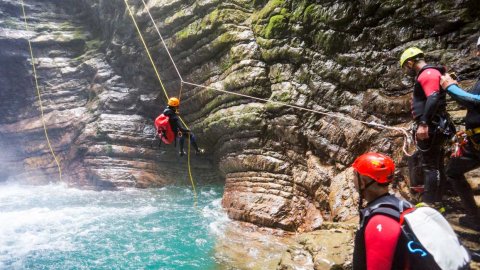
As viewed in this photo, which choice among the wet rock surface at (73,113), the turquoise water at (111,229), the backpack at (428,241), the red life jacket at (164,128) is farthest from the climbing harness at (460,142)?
the wet rock surface at (73,113)

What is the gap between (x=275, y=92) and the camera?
36.8 ft

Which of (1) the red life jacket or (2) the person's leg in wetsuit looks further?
(1) the red life jacket

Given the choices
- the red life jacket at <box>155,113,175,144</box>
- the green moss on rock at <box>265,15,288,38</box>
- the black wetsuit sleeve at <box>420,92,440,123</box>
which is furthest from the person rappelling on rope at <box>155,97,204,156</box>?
the black wetsuit sleeve at <box>420,92,440,123</box>

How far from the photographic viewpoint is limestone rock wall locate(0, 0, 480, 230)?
8555 millimetres

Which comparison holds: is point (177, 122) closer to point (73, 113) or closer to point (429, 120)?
point (429, 120)

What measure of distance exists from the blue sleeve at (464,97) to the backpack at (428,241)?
2638 mm

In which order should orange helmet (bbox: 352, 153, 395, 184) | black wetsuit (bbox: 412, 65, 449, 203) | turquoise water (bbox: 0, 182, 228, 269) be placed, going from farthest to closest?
turquoise water (bbox: 0, 182, 228, 269) < black wetsuit (bbox: 412, 65, 449, 203) < orange helmet (bbox: 352, 153, 395, 184)

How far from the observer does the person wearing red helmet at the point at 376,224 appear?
293cm

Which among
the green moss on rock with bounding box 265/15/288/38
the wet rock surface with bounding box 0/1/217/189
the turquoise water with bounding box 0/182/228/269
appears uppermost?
the green moss on rock with bounding box 265/15/288/38


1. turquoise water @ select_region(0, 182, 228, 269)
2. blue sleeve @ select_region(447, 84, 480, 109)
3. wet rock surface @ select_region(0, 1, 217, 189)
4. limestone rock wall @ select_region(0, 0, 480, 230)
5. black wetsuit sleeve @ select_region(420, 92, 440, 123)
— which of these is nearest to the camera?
blue sleeve @ select_region(447, 84, 480, 109)

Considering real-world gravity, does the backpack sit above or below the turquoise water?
above

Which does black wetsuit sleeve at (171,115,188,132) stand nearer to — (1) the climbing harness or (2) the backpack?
(1) the climbing harness

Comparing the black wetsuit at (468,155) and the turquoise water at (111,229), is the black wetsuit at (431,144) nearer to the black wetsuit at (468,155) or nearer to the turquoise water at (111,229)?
the black wetsuit at (468,155)

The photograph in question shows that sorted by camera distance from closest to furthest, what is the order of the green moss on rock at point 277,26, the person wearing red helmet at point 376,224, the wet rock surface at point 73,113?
the person wearing red helmet at point 376,224
the green moss on rock at point 277,26
the wet rock surface at point 73,113
